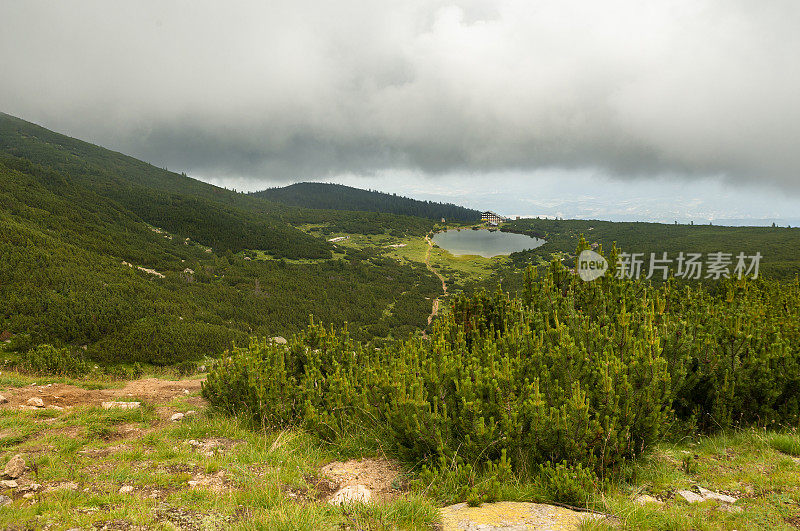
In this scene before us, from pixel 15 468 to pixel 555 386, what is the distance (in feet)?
27.6

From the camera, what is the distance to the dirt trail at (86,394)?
10852 millimetres

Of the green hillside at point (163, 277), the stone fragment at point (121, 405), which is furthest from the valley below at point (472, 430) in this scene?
the green hillside at point (163, 277)

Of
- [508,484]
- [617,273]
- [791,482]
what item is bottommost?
[508,484]

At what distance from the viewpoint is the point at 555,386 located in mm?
5891

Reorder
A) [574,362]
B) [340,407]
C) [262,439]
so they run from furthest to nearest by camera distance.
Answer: [340,407]
[262,439]
[574,362]

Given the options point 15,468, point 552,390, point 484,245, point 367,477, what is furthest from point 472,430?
point 484,245

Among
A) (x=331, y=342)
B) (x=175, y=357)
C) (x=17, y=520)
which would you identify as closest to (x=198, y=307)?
(x=175, y=357)

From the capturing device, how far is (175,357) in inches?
1885

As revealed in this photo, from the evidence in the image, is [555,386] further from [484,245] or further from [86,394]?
[484,245]

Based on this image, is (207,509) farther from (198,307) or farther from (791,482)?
(198,307)

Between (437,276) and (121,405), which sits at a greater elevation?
(121,405)

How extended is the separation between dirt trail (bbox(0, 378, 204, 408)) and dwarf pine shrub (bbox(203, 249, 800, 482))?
14.0 feet

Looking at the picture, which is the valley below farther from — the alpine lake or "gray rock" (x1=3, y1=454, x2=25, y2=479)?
the alpine lake

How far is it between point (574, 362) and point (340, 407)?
478cm
